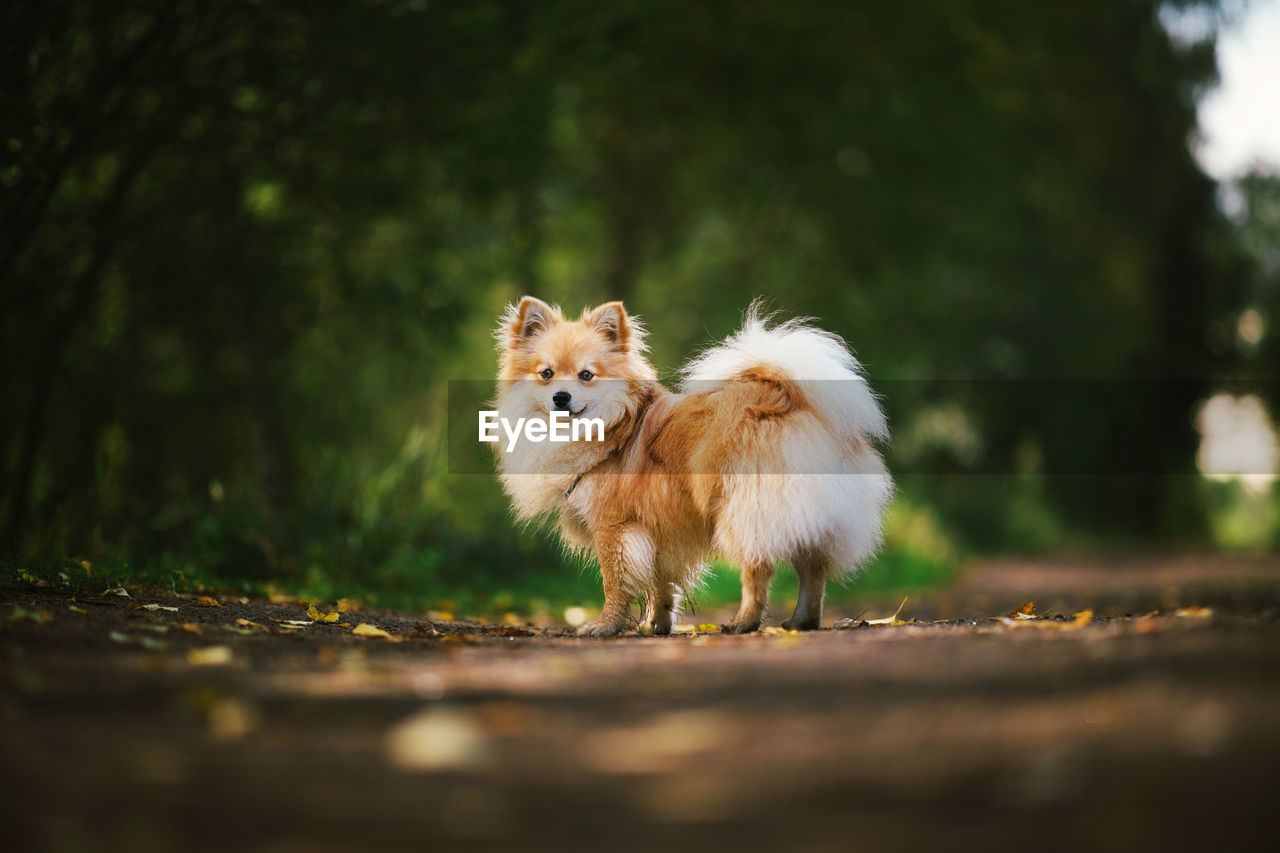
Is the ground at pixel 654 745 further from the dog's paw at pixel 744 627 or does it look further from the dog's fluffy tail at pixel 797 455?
the dog's paw at pixel 744 627

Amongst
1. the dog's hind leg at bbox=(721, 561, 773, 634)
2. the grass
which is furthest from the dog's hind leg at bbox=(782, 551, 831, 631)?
the grass

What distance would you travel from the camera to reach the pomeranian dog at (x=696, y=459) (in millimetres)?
5145

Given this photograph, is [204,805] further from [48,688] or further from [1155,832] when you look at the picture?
[1155,832]

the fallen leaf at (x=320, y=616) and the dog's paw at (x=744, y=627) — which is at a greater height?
the dog's paw at (x=744, y=627)

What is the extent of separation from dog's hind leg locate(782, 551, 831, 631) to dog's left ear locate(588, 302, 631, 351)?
5.15 feet

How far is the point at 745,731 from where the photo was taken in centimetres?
271

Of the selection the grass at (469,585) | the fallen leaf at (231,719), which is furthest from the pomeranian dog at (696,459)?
the fallen leaf at (231,719)

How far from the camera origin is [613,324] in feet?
19.9

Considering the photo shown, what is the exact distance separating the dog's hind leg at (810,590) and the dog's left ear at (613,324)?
5.15 feet

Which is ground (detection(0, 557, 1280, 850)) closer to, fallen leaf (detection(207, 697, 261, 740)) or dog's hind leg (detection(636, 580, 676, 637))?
fallen leaf (detection(207, 697, 261, 740))

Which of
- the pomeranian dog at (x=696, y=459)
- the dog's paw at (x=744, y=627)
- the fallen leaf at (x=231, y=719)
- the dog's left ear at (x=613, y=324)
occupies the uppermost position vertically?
the dog's left ear at (x=613, y=324)

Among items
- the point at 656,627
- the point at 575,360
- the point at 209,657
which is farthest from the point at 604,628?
the point at 209,657

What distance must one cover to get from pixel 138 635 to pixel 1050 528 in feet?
65.4

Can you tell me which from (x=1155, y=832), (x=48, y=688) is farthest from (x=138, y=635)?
(x=1155, y=832)
